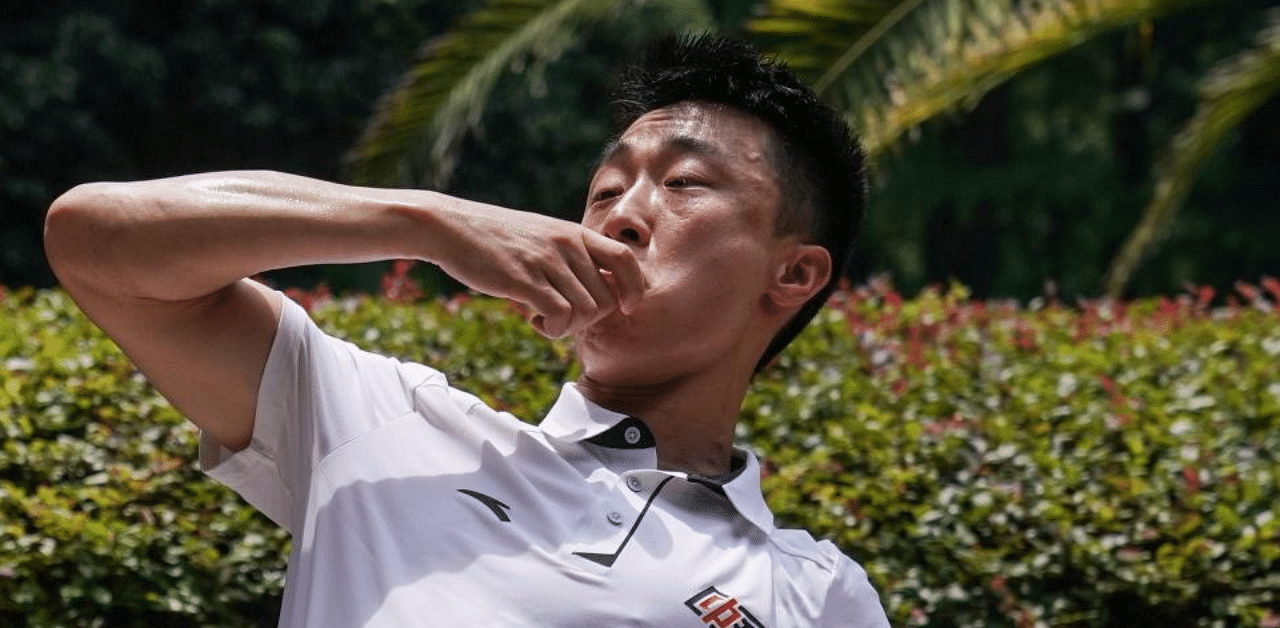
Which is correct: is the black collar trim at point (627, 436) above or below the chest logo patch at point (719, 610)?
above

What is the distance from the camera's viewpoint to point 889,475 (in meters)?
3.66

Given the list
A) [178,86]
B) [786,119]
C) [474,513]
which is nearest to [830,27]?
[786,119]

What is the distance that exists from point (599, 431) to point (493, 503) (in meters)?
0.22

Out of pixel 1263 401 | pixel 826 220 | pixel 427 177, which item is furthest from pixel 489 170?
pixel 826 220

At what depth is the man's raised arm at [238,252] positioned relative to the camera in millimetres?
2031

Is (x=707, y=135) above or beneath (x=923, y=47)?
beneath

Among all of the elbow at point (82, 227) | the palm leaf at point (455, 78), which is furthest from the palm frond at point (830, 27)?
the elbow at point (82, 227)

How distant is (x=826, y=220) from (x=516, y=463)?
0.72 meters

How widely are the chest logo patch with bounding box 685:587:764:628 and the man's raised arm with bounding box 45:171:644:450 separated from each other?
1.28 feet

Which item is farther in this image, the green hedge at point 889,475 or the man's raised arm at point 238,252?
the green hedge at point 889,475

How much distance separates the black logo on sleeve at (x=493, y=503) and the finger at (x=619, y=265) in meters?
0.29

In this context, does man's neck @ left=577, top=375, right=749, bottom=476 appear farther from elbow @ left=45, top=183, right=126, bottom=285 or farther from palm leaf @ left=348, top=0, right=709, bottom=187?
palm leaf @ left=348, top=0, right=709, bottom=187

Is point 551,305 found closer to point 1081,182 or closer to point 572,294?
point 572,294

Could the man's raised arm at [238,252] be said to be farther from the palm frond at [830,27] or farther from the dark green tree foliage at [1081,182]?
the dark green tree foliage at [1081,182]
